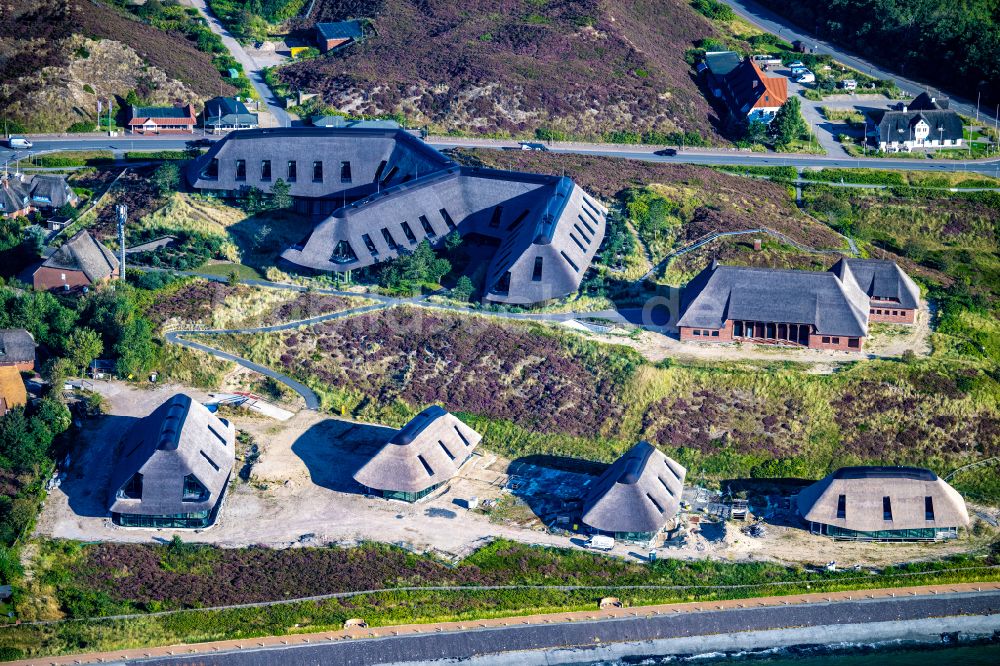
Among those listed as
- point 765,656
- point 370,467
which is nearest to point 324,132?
point 370,467

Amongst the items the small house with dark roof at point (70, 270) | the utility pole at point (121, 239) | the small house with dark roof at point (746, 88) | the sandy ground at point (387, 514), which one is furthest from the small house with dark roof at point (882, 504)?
the small house with dark roof at point (746, 88)

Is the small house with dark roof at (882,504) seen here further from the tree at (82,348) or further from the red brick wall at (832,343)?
the tree at (82,348)

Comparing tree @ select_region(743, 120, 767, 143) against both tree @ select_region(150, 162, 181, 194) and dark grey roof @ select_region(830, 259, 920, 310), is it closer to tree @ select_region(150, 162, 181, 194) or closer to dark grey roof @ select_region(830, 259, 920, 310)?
dark grey roof @ select_region(830, 259, 920, 310)

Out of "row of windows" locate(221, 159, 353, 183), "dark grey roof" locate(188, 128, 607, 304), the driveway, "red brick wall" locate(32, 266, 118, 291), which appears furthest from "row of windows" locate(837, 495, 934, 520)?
the driveway

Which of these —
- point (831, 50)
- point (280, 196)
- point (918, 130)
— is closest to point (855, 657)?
point (280, 196)

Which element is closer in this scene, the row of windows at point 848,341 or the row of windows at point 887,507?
the row of windows at point 887,507

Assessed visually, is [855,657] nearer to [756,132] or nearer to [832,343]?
[832,343]
